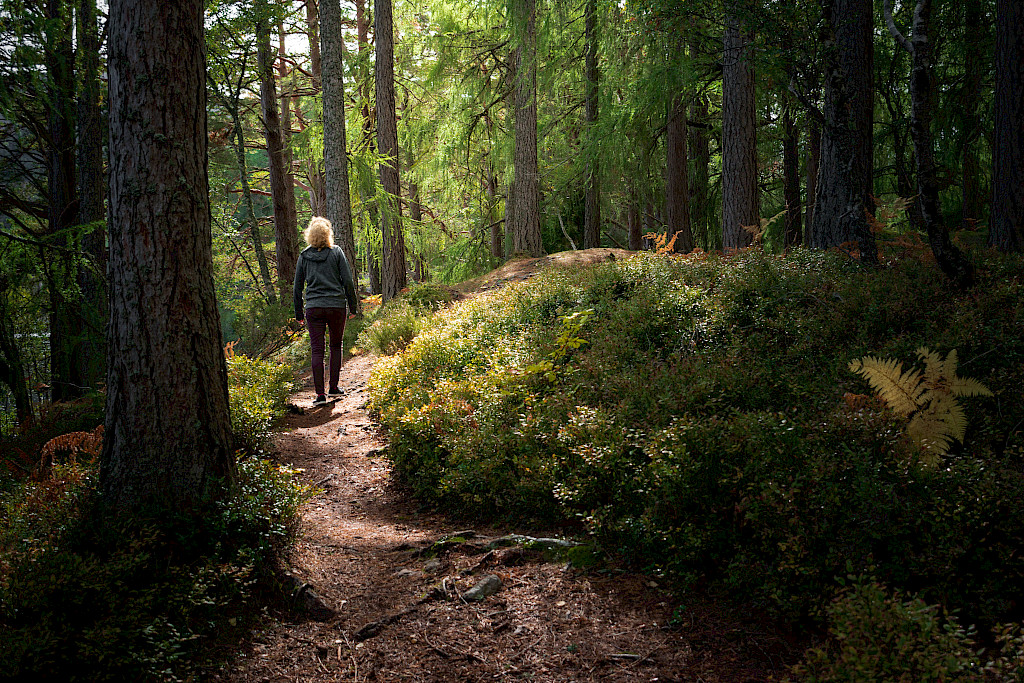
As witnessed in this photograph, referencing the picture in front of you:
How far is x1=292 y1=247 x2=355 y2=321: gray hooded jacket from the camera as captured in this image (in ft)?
28.4

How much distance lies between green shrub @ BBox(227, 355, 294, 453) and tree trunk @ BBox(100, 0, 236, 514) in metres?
1.30

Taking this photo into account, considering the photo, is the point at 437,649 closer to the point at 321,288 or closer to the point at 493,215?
the point at 321,288

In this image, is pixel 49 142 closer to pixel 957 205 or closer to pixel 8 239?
pixel 8 239

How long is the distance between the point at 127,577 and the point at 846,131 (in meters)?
7.53

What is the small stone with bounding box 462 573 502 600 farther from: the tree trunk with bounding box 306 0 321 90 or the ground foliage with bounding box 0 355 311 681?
the tree trunk with bounding box 306 0 321 90

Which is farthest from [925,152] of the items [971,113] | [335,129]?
[335,129]

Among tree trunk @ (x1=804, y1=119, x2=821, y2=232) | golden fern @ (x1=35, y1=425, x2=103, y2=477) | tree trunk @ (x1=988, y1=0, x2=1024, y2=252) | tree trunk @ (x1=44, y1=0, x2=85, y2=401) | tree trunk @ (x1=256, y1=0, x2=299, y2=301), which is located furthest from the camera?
tree trunk @ (x1=256, y1=0, x2=299, y2=301)

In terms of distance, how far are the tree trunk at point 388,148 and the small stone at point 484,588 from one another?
11385 millimetres

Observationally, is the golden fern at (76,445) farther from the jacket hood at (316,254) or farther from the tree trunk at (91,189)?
the jacket hood at (316,254)

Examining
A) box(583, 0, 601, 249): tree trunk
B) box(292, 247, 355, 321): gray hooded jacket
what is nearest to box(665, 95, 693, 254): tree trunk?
box(583, 0, 601, 249): tree trunk

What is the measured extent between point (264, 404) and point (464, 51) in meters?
12.6

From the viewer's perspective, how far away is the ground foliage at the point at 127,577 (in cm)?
285

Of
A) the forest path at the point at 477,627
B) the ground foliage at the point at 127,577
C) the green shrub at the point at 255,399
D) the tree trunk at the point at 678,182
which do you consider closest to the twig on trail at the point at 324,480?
the green shrub at the point at 255,399

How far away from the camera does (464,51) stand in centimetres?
1622
